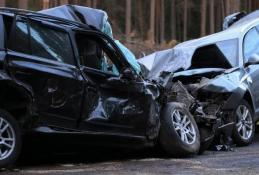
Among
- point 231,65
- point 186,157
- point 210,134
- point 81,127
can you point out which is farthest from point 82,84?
point 231,65

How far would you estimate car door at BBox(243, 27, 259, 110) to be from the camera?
10992mm

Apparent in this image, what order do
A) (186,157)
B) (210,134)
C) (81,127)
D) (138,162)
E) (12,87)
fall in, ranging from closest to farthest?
(12,87) < (81,127) < (138,162) < (186,157) < (210,134)

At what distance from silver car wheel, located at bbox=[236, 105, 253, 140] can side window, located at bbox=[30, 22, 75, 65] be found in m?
3.87

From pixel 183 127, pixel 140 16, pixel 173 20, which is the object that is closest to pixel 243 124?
pixel 183 127

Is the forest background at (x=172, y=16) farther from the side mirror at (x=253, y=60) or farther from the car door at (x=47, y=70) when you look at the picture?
the car door at (x=47, y=70)

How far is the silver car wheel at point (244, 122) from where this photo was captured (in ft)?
34.5

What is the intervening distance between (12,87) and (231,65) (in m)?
5.45

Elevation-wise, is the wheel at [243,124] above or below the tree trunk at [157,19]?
below

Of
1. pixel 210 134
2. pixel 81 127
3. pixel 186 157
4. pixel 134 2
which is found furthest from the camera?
pixel 134 2

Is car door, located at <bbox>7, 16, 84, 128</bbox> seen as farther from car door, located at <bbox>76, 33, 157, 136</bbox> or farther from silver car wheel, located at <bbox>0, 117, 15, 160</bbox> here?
silver car wheel, located at <bbox>0, 117, 15, 160</bbox>

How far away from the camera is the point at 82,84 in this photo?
757 centimetres

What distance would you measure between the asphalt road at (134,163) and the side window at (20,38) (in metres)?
1.35

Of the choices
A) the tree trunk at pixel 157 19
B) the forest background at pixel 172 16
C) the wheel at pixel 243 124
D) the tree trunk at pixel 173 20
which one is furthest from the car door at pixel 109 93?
the tree trunk at pixel 173 20

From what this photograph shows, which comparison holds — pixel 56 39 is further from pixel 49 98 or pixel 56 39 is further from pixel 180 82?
pixel 180 82
